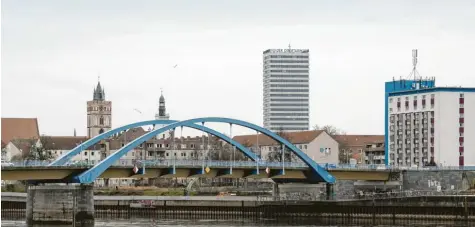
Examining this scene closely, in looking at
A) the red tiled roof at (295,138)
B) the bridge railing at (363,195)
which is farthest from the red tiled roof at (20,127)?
the bridge railing at (363,195)

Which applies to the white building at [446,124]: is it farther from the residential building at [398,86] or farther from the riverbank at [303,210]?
the riverbank at [303,210]

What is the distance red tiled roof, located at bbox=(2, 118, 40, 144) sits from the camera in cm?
17875

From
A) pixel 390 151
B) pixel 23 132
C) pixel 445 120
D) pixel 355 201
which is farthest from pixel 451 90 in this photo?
pixel 23 132

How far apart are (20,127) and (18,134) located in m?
2.78

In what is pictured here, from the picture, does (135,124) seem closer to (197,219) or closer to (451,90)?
(197,219)

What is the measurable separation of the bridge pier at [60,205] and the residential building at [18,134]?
92.2 m

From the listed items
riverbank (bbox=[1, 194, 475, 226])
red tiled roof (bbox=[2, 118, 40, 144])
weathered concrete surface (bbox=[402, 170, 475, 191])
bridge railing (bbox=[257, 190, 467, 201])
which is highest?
red tiled roof (bbox=[2, 118, 40, 144])

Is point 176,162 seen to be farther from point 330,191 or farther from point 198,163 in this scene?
point 330,191

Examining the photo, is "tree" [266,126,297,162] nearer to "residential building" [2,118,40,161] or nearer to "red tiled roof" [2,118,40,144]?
"residential building" [2,118,40,161]

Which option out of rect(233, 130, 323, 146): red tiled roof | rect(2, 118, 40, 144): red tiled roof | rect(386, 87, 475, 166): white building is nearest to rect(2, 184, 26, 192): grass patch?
rect(233, 130, 323, 146): red tiled roof

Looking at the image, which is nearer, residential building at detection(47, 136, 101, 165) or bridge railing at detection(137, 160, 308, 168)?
bridge railing at detection(137, 160, 308, 168)

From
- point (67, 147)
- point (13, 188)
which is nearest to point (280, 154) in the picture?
point (67, 147)

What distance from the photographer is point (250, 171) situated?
88.8 m

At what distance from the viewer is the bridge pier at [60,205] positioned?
238ft
